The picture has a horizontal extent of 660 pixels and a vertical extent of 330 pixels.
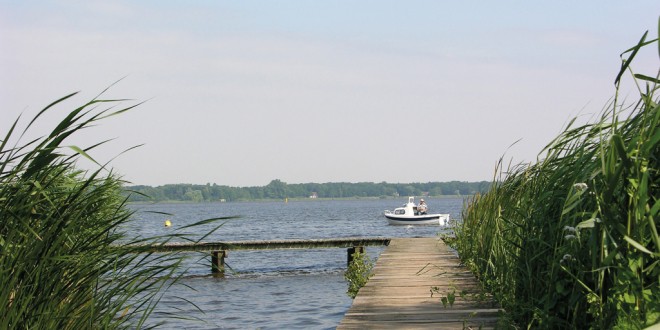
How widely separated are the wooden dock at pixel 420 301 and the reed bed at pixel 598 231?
860 mm

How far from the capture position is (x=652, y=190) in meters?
3.77

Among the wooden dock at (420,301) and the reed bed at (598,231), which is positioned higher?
the reed bed at (598,231)

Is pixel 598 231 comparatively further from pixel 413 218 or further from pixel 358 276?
pixel 413 218

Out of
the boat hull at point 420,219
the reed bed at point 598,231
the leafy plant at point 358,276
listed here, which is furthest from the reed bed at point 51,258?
the boat hull at point 420,219

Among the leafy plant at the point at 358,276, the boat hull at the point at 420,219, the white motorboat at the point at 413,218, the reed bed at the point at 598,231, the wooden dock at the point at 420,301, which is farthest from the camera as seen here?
the white motorboat at the point at 413,218

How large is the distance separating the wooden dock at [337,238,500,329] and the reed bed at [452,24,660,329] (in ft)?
2.82

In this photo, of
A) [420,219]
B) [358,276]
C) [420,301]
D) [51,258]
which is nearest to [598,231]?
[51,258]

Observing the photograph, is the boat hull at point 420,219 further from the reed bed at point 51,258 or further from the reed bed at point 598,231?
the reed bed at point 51,258

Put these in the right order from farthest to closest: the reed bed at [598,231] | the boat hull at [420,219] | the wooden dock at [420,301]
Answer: the boat hull at [420,219], the wooden dock at [420,301], the reed bed at [598,231]

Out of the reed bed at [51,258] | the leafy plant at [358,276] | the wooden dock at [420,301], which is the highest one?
the reed bed at [51,258]

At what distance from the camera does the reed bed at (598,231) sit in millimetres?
3588

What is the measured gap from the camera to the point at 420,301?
24.1ft

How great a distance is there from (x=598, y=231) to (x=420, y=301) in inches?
143

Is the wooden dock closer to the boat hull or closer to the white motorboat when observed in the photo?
the boat hull
